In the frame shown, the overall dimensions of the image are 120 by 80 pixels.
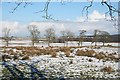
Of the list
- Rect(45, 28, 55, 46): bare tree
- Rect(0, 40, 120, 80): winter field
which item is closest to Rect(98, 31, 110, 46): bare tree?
Rect(45, 28, 55, 46): bare tree

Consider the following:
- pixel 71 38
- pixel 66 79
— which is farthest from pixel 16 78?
pixel 71 38

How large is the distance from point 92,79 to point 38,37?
38.8 m

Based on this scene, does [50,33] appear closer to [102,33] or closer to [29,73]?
[102,33]

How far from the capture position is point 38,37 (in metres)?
47.5

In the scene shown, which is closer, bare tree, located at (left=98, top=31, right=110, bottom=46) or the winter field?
the winter field

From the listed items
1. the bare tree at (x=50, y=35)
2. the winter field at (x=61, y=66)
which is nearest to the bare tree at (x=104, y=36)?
the bare tree at (x=50, y=35)

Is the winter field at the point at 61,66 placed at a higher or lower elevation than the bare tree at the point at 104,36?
lower

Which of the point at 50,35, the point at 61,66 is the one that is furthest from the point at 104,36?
the point at 61,66

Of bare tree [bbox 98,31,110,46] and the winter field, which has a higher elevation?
bare tree [bbox 98,31,110,46]

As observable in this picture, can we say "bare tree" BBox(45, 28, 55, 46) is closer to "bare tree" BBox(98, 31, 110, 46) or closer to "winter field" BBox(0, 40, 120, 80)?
"bare tree" BBox(98, 31, 110, 46)

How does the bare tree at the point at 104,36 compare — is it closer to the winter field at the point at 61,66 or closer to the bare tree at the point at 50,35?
the bare tree at the point at 50,35

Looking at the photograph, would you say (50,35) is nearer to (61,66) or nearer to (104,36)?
(104,36)

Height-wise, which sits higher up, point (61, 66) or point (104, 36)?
point (104, 36)

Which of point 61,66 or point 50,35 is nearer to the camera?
point 61,66
